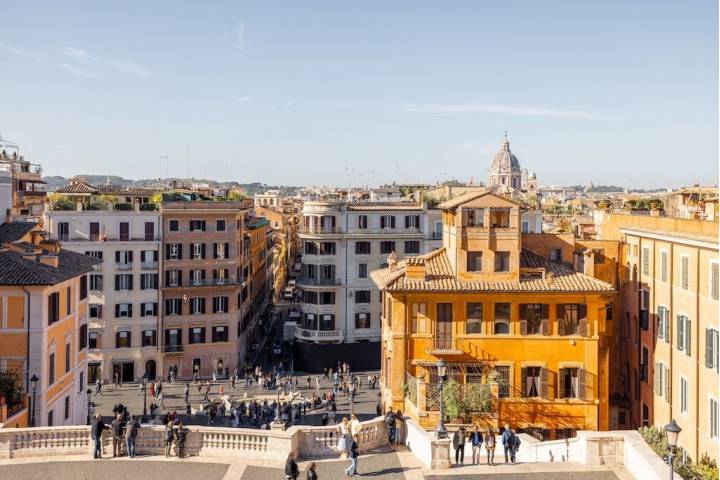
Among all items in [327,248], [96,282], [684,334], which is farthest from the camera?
[327,248]

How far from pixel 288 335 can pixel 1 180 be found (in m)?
45.6

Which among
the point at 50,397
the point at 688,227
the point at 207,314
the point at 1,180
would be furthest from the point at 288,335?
the point at 688,227

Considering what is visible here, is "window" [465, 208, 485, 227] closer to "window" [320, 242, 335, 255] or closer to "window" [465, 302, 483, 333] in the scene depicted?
"window" [465, 302, 483, 333]

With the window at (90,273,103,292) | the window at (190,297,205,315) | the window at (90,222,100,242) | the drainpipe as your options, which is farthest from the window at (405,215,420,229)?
the drainpipe

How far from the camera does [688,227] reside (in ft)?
110

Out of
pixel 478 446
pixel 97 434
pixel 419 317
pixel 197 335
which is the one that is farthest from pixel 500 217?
pixel 197 335

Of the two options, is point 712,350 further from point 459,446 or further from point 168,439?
point 168,439

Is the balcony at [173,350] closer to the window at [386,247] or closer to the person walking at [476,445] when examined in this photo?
the window at [386,247]

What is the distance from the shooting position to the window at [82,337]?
40750 millimetres

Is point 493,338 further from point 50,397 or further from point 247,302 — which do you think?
point 247,302

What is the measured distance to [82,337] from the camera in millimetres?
41219

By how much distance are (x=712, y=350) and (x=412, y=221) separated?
39415mm


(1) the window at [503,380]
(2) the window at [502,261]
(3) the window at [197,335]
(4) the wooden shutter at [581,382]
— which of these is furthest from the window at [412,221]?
(4) the wooden shutter at [581,382]

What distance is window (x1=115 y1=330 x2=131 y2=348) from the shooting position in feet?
207
